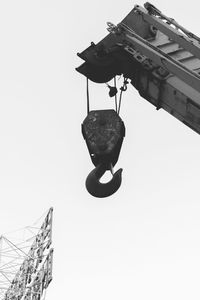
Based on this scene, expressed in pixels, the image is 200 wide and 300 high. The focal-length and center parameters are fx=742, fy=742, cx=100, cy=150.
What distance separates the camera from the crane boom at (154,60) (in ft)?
29.0

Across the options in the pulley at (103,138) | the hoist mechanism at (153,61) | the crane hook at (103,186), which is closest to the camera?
the hoist mechanism at (153,61)

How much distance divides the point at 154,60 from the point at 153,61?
0.12 meters

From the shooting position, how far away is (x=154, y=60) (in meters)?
9.12

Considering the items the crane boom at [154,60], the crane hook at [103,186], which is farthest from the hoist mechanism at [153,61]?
the crane hook at [103,186]

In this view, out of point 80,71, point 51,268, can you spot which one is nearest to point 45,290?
point 51,268

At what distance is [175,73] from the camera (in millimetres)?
8656

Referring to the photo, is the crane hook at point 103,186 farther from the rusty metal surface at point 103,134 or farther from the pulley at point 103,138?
the rusty metal surface at point 103,134

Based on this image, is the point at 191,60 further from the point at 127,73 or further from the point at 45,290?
the point at 45,290

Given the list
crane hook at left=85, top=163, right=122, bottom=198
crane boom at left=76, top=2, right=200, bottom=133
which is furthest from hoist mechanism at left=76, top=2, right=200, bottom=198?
crane hook at left=85, top=163, right=122, bottom=198

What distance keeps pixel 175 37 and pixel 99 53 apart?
121cm

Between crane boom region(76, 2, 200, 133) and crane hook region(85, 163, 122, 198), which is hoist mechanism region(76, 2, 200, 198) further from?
crane hook region(85, 163, 122, 198)

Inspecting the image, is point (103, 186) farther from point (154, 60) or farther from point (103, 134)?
point (154, 60)

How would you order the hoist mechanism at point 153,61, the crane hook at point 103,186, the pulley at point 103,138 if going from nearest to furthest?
the hoist mechanism at point 153,61 → the crane hook at point 103,186 → the pulley at point 103,138

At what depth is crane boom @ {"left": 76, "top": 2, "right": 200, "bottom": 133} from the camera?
29.0 feet
